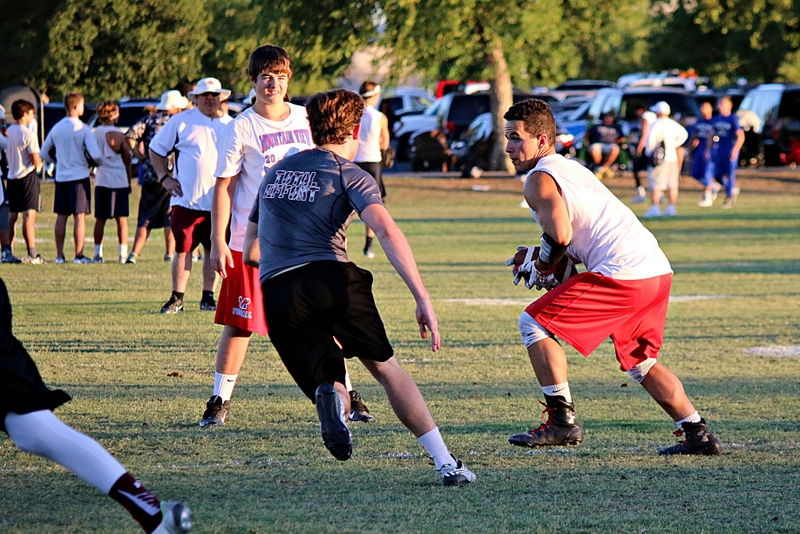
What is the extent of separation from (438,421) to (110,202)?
952 cm

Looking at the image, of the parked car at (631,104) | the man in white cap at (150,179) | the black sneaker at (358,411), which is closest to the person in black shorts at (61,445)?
the black sneaker at (358,411)

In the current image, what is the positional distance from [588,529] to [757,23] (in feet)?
131

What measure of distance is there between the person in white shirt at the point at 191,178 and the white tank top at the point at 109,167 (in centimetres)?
377

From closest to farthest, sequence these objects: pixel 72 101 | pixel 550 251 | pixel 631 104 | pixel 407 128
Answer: pixel 550 251 → pixel 72 101 → pixel 631 104 → pixel 407 128

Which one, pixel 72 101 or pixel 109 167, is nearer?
pixel 72 101

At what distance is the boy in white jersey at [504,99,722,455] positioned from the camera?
5.74 metres

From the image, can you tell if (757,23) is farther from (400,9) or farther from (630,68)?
(630,68)

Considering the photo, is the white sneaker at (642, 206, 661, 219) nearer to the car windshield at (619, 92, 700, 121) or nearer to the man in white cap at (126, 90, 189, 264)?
the car windshield at (619, 92, 700, 121)

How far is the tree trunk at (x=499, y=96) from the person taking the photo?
3136 centimetres

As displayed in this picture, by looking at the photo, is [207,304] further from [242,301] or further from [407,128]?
[407,128]

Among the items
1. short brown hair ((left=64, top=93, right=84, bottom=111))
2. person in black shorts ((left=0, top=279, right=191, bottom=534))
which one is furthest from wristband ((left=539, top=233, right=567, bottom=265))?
short brown hair ((left=64, top=93, right=84, bottom=111))

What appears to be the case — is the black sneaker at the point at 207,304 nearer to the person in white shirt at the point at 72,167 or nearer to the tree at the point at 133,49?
the person in white shirt at the point at 72,167

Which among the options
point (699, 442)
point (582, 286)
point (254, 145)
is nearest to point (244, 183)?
point (254, 145)

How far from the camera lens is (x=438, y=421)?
22.2ft
